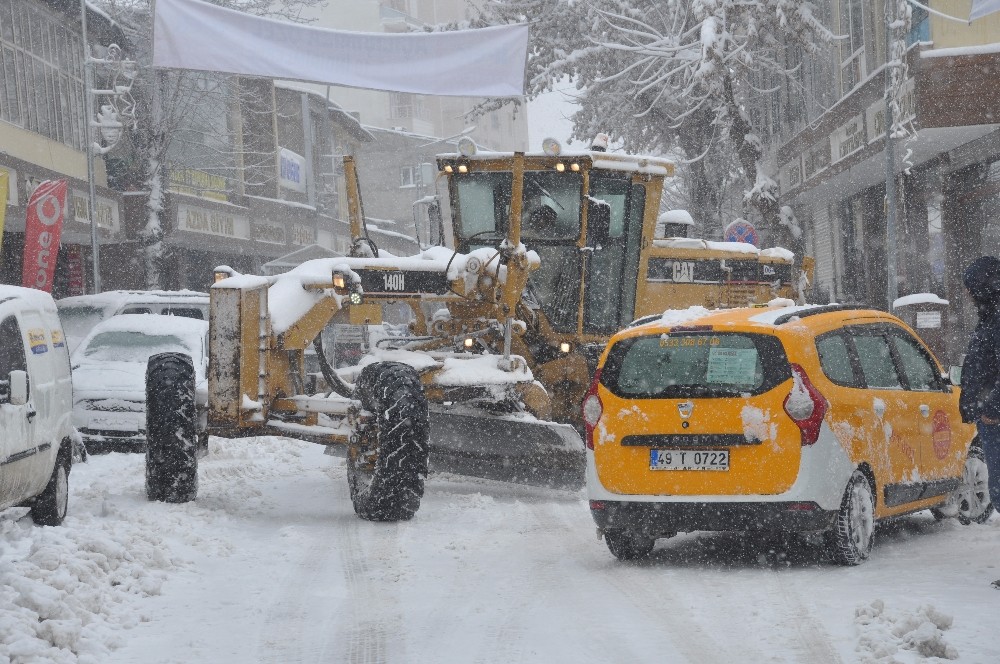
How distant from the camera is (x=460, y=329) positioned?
41.1 feet

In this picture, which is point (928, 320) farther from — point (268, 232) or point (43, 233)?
point (268, 232)

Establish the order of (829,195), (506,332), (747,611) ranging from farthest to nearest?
(829,195) < (506,332) < (747,611)

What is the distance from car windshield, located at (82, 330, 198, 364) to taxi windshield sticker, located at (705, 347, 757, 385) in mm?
10068

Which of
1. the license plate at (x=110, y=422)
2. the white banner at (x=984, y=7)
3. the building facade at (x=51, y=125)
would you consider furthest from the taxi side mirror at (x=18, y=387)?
the building facade at (x=51, y=125)

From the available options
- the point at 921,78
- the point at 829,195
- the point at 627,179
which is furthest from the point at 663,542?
the point at 829,195

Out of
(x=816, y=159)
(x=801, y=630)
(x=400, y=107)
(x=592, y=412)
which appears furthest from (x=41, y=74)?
(x=400, y=107)

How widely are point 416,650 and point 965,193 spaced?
1911 centimetres

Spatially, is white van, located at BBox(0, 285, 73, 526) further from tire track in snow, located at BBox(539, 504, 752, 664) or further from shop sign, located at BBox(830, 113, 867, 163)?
shop sign, located at BBox(830, 113, 867, 163)

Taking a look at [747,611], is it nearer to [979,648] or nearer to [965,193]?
[979,648]

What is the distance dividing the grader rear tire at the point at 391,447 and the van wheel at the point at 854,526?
3.10 metres

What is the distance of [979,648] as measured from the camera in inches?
226

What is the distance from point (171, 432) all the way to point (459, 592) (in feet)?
12.6

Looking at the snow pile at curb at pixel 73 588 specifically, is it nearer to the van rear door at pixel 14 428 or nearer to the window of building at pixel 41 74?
the van rear door at pixel 14 428

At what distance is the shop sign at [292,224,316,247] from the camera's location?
4484 cm
